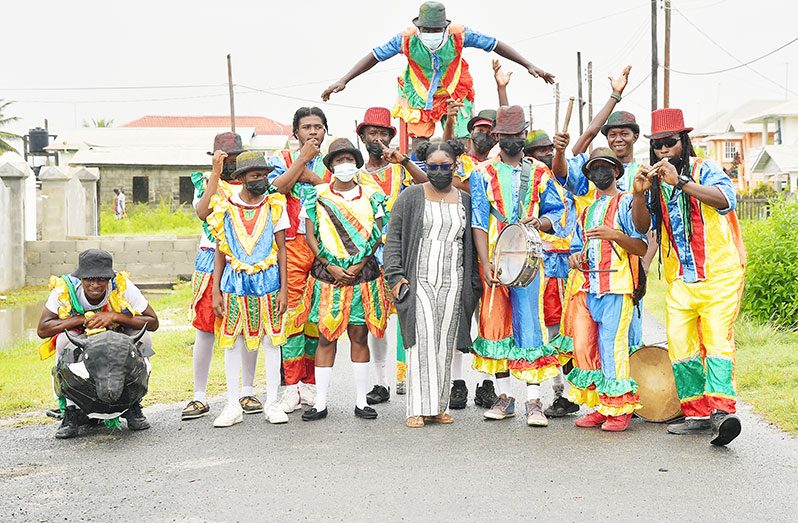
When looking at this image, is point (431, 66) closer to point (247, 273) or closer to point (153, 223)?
point (247, 273)

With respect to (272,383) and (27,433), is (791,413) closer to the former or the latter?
(272,383)

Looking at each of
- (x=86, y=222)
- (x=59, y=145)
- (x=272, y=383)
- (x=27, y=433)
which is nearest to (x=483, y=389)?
(x=272, y=383)

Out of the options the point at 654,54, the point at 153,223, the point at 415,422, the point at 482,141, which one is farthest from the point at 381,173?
the point at 153,223

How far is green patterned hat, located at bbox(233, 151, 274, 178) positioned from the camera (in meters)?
7.83

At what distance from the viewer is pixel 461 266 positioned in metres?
7.98

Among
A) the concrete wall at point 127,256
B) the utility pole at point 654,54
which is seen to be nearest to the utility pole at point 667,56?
the utility pole at point 654,54

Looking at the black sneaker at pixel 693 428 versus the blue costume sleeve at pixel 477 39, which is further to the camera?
the blue costume sleeve at pixel 477 39

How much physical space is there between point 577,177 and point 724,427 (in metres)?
2.39

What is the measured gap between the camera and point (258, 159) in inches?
310

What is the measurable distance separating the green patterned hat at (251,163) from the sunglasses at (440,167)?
4.01 ft

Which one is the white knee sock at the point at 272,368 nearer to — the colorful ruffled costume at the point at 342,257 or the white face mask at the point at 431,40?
the colorful ruffled costume at the point at 342,257

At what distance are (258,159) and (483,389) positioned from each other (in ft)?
8.69

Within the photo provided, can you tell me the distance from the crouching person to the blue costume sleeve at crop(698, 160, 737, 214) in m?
4.07

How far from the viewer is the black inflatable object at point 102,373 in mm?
7184
